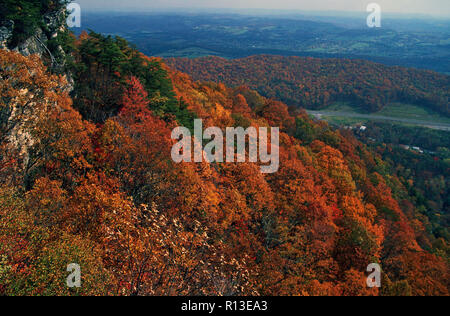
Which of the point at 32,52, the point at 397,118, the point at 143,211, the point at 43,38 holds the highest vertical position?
the point at 43,38

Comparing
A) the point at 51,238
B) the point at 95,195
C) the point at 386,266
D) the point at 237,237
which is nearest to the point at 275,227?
the point at 237,237

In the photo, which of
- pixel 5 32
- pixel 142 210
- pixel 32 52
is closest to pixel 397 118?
pixel 142 210

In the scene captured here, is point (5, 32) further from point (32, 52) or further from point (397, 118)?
point (397, 118)

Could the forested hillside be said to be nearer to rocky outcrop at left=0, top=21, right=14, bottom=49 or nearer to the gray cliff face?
the gray cliff face

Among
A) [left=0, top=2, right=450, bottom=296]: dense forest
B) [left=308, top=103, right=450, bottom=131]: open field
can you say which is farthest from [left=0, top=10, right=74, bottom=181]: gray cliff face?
[left=308, top=103, right=450, bottom=131]: open field

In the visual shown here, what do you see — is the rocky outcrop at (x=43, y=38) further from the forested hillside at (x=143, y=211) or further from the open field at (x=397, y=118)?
the open field at (x=397, y=118)

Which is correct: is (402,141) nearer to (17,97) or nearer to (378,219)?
(378,219)
